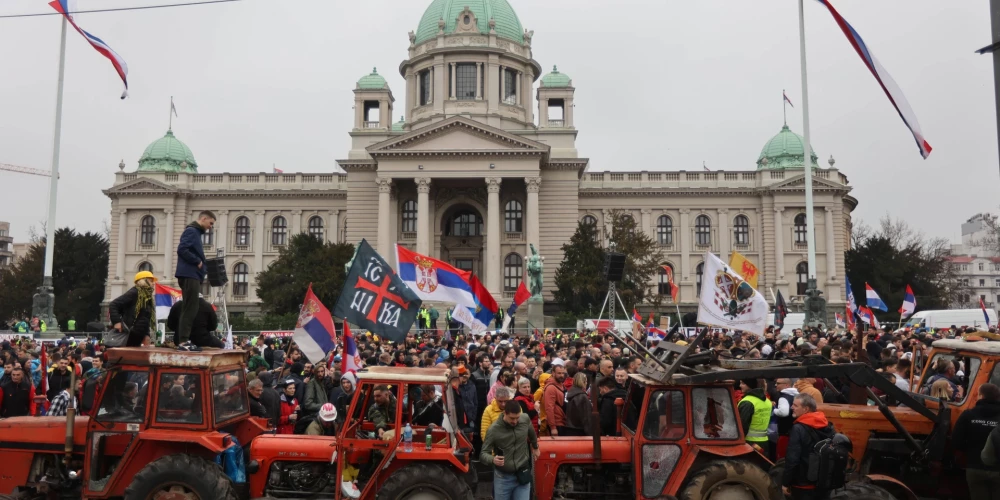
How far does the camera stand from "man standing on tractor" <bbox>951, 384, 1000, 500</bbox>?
7.46m

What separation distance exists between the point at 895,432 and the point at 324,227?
55304 mm

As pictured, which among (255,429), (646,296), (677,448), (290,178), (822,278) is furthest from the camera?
(290,178)

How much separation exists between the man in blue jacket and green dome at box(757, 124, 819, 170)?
183 feet

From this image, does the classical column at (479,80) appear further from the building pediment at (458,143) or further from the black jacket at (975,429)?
the black jacket at (975,429)

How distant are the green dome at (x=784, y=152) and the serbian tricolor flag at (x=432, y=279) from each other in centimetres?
4532

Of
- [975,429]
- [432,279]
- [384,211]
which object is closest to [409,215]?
[384,211]

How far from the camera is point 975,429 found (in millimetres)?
7578

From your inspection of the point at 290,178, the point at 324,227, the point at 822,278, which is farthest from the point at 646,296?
the point at 290,178

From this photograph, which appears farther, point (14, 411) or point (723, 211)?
point (723, 211)

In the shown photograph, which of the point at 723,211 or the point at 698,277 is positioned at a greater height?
the point at 723,211

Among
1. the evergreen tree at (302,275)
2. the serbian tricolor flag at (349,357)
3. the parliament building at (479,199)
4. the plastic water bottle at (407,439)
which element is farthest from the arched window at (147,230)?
the plastic water bottle at (407,439)

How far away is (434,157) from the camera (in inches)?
2058

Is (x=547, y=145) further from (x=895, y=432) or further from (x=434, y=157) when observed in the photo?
(x=895, y=432)

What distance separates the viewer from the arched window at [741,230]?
5888cm
